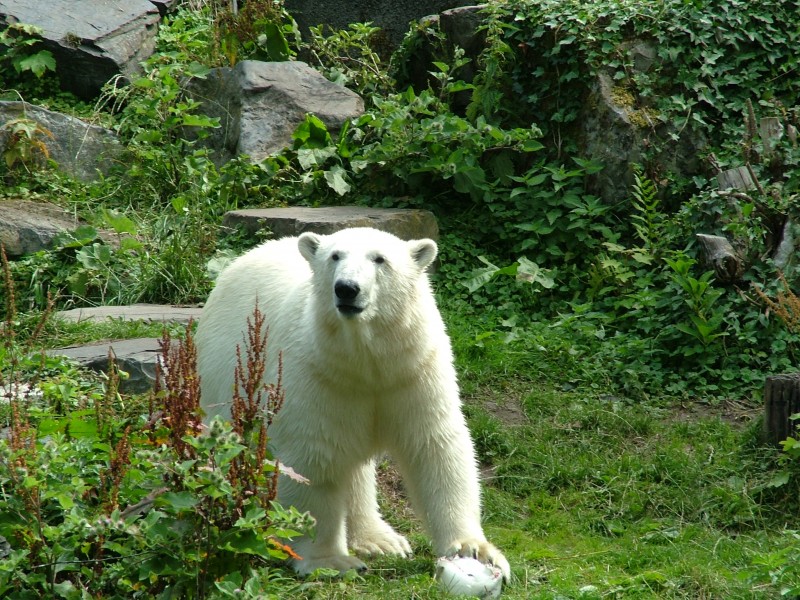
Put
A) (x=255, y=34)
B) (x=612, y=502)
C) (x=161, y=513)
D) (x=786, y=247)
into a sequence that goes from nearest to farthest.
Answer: (x=161, y=513) < (x=612, y=502) < (x=786, y=247) < (x=255, y=34)

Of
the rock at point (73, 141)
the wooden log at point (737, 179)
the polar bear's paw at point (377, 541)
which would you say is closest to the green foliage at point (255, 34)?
the rock at point (73, 141)

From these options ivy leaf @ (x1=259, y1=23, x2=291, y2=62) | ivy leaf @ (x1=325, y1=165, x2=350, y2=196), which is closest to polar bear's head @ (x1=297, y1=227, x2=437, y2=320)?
ivy leaf @ (x1=325, y1=165, x2=350, y2=196)

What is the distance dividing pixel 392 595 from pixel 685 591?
1211mm

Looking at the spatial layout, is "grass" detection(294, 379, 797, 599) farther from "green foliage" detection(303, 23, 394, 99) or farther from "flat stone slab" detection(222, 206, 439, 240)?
"green foliage" detection(303, 23, 394, 99)

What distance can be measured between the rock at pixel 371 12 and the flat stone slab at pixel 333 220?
331 centimetres

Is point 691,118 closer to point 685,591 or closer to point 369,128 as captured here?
point 369,128

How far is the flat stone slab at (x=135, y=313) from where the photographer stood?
6832mm

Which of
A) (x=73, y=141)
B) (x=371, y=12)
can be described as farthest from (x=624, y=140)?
(x=73, y=141)

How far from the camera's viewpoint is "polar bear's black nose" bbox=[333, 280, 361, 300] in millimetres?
4082

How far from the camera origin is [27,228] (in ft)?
26.1

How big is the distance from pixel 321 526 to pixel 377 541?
0.51 metres

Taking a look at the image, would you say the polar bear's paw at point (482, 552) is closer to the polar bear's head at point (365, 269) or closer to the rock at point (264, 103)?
the polar bear's head at point (365, 269)

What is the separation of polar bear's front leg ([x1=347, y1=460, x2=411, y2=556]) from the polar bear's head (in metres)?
0.94

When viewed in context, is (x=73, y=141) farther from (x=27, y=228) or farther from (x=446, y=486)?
(x=446, y=486)
